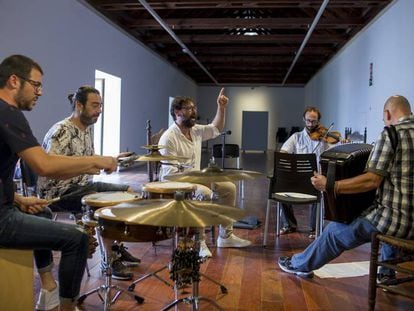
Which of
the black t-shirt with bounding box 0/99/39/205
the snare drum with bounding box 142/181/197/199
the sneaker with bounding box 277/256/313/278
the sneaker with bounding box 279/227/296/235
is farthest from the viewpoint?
the sneaker with bounding box 279/227/296/235

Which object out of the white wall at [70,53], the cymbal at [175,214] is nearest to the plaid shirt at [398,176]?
the cymbal at [175,214]

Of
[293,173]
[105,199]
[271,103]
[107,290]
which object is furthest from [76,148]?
[271,103]

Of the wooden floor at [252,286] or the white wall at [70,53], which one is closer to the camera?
the wooden floor at [252,286]

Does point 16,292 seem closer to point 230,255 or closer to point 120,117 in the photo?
point 230,255

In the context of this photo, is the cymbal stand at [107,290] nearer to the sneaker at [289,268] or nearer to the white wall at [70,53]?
the sneaker at [289,268]

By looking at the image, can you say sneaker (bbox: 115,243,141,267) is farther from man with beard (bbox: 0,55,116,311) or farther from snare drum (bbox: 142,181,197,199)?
man with beard (bbox: 0,55,116,311)

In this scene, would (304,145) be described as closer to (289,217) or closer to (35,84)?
(289,217)

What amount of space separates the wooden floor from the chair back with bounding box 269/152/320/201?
1.66 ft

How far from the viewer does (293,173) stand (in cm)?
379

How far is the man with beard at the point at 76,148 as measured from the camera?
2.70 metres

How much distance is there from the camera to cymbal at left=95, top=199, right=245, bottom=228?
160 centimetres

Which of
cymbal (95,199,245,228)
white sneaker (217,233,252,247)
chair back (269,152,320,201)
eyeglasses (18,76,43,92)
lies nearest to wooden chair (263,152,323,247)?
chair back (269,152,320,201)

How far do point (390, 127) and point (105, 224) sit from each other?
5.04ft

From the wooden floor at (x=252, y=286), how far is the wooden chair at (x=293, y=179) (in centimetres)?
43
